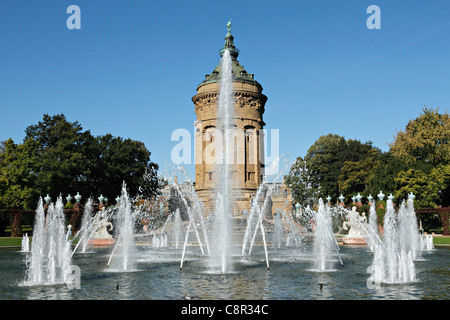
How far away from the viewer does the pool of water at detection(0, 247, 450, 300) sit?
416 inches

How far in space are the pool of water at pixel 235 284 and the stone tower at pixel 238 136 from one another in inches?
1482

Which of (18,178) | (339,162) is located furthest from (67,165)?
(339,162)

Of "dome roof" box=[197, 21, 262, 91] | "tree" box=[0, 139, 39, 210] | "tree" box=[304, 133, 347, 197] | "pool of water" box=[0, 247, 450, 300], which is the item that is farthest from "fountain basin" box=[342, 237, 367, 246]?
"tree" box=[304, 133, 347, 197]

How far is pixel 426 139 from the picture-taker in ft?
164

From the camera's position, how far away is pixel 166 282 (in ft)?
41.9

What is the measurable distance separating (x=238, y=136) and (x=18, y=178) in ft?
84.1

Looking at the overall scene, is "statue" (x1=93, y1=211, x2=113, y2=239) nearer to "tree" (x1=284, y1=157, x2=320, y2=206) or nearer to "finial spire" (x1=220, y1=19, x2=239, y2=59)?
"finial spire" (x1=220, y1=19, x2=239, y2=59)

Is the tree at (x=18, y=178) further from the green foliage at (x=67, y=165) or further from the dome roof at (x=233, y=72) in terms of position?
the dome roof at (x=233, y=72)

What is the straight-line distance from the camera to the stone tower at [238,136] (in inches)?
2154

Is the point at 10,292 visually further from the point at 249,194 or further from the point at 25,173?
the point at 249,194

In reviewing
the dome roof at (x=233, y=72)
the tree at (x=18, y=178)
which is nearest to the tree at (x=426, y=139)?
the dome roof at (x=233, y=72)

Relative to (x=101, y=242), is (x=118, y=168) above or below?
above

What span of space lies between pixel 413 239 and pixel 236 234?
474 inches

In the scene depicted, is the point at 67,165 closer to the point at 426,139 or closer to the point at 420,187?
the point at 420,187
